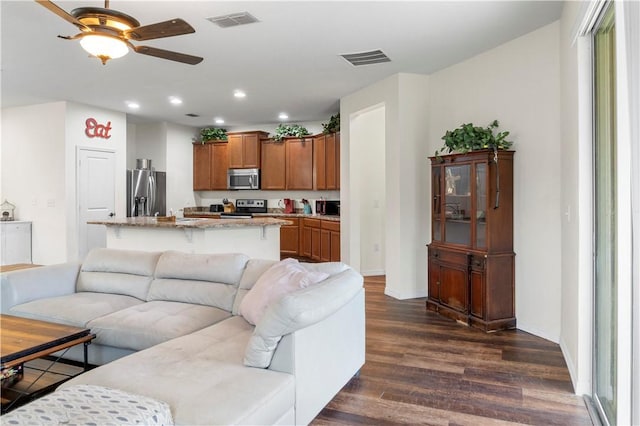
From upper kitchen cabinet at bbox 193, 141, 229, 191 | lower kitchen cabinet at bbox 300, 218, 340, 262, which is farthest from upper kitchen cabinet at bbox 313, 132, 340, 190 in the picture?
upper kitchen cabinet at bbox 193, 141, 229, 191

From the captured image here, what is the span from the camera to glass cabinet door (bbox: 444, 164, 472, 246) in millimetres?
4273

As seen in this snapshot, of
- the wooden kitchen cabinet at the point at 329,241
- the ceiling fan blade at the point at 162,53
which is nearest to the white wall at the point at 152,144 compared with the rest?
the wooden kitchen cabinet at the point at 329,241

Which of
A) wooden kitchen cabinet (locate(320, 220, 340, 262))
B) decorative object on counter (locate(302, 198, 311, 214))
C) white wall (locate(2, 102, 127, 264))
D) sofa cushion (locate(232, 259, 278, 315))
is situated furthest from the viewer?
decorative object on counter (locate(302, 198, 311, 214))

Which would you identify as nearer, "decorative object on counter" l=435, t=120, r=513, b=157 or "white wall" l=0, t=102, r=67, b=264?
"decorative object on counter" l=435, t=120, r=513, b=157

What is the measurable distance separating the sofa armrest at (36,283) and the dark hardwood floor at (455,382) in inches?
101

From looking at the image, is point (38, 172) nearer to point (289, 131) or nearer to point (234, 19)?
point (289, 131)

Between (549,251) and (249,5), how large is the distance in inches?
130

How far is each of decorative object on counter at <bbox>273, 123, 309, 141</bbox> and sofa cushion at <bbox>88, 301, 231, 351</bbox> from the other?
216 inches

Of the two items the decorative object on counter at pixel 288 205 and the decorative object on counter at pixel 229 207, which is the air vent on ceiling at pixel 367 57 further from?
the decorative object on counter at pixel 229 207

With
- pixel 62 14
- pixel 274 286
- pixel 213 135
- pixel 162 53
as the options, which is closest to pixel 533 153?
pixel 274 286

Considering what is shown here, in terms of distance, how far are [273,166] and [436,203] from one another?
14.6 ft

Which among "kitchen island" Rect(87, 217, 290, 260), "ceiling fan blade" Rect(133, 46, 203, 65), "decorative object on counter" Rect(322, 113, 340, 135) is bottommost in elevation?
"kitchen island" Rect(87, 217, 290, 260)

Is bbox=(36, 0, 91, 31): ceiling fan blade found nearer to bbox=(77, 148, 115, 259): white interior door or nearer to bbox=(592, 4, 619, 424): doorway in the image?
bbox=(592, 4, 619, 424): doorway

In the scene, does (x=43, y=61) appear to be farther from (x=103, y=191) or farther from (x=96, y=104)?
(x=103, y=191)
